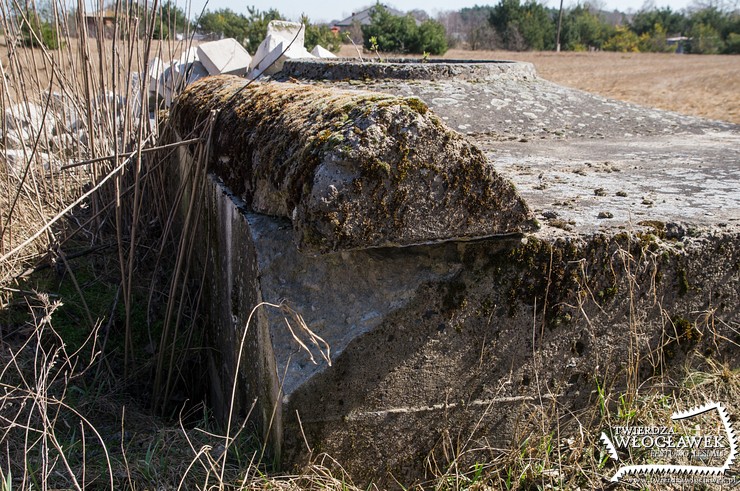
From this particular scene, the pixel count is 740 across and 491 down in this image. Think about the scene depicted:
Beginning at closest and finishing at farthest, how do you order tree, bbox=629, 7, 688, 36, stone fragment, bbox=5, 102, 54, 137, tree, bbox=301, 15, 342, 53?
stone fragment, bbox=5, 102, 54, 137 → tree, bbox=301, 15, 342, 53 → tree, bbox=629, 7, 688, 36

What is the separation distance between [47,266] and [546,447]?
91.2 inches

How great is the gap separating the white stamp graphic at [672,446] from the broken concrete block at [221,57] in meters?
5.61

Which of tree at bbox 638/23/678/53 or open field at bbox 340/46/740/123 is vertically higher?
tree at bbox 638/23/678/53

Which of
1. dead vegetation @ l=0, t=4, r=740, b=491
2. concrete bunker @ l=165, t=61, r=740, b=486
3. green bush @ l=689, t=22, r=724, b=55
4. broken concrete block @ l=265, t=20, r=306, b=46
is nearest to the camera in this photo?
concrete bunker @ l=165, t=61, r=740, b=486

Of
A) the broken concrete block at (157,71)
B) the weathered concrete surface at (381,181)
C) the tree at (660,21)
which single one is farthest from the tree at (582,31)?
the weathered concrete surface at (381,181)

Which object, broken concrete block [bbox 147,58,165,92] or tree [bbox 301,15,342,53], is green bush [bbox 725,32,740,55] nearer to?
tree [bbox 301,15,342,53]

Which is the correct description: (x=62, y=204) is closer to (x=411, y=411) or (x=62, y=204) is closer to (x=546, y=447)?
(x=411, y=411)

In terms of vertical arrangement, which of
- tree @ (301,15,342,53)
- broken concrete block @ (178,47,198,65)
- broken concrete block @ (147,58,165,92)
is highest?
tree @ (301,15,342,53)

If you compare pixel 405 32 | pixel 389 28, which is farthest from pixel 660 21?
pixel 389 28

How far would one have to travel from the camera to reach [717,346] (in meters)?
1.96

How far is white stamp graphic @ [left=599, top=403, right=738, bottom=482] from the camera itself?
1782 mm

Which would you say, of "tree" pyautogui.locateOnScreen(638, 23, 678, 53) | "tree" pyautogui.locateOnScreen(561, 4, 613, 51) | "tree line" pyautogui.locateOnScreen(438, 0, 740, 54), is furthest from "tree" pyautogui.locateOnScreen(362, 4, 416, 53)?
"tree" pyautogui.locateOnScreen(638, 23, 678, 53)

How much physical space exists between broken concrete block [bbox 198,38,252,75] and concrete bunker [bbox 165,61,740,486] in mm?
4942

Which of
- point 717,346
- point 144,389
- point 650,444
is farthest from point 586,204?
point 144,389
